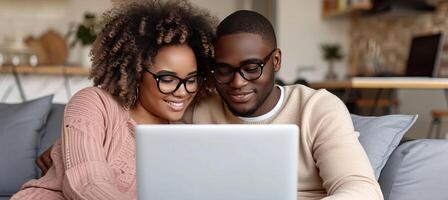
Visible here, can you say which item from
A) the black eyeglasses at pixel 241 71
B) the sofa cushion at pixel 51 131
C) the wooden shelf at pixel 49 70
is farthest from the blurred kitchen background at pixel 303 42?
the black eyeglasses at pixel 241 71

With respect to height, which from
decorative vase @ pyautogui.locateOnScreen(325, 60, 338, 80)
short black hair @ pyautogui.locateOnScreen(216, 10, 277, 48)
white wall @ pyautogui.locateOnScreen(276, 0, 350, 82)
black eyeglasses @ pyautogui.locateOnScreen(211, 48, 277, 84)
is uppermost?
short black hair @ pyautogui.locateOnScreen(216, 10, 277, 48)

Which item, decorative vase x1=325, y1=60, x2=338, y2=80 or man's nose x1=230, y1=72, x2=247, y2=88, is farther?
decorative vase x1=325, y1=60, x2=338, y2=80

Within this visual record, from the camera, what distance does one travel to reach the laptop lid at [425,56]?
3.37m

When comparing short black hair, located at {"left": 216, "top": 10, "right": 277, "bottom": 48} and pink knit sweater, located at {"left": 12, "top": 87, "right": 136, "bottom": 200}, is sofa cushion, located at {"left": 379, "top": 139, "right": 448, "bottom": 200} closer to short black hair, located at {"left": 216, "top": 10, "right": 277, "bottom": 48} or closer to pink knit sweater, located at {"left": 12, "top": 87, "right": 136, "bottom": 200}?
short black hair, located at {"left": 216, "top": 10, "right": 277, "bottom": 48}

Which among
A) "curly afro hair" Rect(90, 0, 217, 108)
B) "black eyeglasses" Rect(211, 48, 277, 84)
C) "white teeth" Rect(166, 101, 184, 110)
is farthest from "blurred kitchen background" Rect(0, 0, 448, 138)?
"black eyeglasses" Rect(211, 48, 277, 84)

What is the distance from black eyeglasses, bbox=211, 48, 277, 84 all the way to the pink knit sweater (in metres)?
0.28

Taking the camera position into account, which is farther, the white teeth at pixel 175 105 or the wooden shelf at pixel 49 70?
the wooden shelf at pixel 49 70

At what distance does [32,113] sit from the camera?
82.7 inches

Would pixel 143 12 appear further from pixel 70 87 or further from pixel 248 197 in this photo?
pixel 70 87

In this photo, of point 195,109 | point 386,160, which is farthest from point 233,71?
point 386,160

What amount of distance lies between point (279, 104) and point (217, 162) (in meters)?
0.55

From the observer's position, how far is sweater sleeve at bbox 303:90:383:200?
44.1 inches

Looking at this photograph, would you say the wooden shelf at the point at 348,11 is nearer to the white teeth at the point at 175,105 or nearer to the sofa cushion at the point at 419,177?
the sofa cushion at the point at 419,177

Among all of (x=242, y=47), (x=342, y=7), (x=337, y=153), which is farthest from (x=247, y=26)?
(x=342, y=7)
